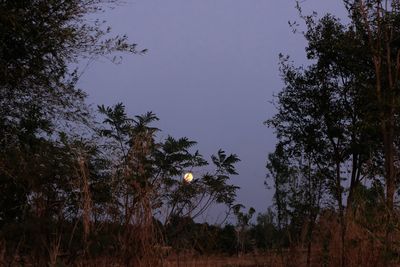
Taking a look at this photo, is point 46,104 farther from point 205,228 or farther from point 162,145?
point 205,228

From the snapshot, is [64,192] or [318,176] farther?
[318,176]

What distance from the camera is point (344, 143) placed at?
54.5ft

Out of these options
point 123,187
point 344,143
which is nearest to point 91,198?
point 123,187

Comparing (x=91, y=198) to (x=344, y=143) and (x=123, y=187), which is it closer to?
(x=123, y=187)

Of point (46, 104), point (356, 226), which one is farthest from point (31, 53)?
point (356, 226)

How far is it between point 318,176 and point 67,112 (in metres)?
8.29

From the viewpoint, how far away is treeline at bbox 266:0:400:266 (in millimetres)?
9867

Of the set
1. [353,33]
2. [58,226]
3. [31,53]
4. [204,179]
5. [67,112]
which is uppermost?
[353,33]

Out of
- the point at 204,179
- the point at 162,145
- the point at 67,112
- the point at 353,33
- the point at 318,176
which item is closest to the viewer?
the point at 204,179

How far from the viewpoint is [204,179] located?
7570 millimetres

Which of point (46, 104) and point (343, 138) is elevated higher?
point (343, 138)

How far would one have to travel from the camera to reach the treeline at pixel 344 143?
32.4 feet

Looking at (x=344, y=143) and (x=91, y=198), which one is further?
(x=344, y=143)

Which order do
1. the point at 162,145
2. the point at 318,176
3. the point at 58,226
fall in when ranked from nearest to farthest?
1. the point at 58,226
2. the point at 162,145
3. the point at 318,176
